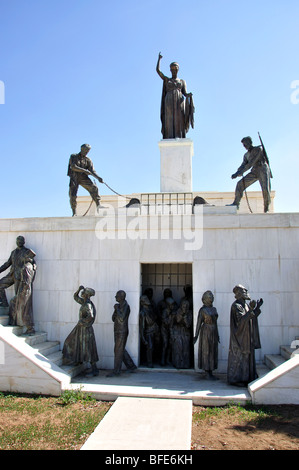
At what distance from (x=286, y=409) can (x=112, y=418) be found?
2.95 metres

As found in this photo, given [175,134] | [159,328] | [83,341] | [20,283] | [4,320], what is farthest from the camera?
[175,134]

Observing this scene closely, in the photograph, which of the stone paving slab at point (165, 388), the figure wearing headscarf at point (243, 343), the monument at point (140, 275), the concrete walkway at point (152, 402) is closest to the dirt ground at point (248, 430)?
the concrete walkway at point (152, 402)

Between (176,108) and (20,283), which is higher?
(176,108)

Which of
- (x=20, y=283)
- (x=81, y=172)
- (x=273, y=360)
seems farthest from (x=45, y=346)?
(x=273, y=360)

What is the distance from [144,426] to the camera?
212 inches

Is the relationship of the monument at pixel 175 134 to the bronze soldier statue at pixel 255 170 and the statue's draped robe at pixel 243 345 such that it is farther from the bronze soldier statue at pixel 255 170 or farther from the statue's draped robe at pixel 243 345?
the statue's draped robe at pixel 243 345

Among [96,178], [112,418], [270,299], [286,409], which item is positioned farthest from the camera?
[96,178]

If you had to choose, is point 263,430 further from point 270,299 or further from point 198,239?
point 198,239

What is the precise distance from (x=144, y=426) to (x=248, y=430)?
1553 mm

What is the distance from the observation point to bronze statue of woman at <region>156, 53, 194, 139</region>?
44.8 feet

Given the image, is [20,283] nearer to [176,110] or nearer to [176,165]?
[176,165]

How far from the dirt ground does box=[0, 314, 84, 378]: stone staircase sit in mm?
3023
